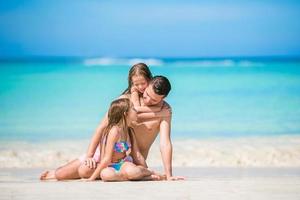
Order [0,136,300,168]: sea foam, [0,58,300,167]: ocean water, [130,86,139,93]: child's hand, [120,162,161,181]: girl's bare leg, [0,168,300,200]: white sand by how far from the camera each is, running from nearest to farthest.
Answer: [0,168,300,200]: white sand
[120,162,161,181]: girl's bare leg
[130,86,139,93]: child's hand
[0,136,300,168]: sea foam
[0,58,300,167]: ocean water

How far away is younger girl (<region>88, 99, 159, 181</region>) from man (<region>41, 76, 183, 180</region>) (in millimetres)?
114

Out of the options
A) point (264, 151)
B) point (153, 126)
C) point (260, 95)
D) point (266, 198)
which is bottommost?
point (266, 198)

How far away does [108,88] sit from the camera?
2769 cm

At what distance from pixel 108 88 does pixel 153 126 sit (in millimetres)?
21088

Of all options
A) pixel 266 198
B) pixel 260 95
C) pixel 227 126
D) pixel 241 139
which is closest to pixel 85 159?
pixel 266 198

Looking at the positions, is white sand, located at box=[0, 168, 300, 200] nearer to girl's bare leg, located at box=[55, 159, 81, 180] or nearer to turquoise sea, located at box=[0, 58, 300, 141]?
girl's bare leg, located at box=[55, 159, 81, 180]

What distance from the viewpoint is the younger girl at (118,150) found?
6.25 m

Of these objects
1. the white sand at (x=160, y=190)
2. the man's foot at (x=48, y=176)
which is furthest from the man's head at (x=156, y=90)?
the man's foot at (x=48, y=176)

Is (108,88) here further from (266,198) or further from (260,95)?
(266,198)

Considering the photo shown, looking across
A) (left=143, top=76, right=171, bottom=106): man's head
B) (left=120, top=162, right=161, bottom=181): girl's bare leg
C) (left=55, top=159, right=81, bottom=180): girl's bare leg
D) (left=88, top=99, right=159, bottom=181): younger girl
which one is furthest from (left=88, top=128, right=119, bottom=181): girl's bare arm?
(left=143, top=76, right=171, bottom=106): man's head

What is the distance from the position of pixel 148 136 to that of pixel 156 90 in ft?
1.71

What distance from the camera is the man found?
636cm

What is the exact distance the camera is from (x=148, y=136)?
6.67m

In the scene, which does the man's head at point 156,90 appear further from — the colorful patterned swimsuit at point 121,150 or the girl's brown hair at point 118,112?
the colorful patterned swimsuit at point 121,150
